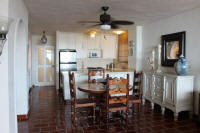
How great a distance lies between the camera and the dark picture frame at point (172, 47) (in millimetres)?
3921

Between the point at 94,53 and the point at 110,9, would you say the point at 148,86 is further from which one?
the point at 94,53

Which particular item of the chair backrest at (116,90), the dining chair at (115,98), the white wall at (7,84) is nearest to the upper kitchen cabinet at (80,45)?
the dining chair at (115,98)

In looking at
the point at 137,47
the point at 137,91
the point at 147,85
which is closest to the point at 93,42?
the point at 137,47

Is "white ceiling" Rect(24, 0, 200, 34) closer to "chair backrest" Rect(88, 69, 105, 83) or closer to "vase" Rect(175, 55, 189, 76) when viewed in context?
"vase" Rect(175, 55, 189, 76)

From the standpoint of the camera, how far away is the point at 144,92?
480cm

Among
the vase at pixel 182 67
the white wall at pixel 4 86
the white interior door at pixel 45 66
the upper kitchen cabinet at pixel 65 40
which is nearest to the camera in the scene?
the white wall at pixel 4 86

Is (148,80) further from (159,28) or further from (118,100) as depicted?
(118,100)

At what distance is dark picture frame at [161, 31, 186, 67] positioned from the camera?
392cm

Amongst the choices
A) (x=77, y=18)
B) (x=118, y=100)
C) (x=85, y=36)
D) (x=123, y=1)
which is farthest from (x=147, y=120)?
(x=85, y=36)

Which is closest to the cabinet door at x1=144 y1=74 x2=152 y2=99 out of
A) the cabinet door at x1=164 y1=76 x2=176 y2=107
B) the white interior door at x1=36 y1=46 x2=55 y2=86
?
the cabinet door at x1=164 y1=76 x2=176 y2=107

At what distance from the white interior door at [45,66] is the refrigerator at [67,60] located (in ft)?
4.44

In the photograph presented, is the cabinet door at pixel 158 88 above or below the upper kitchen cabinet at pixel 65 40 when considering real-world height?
below

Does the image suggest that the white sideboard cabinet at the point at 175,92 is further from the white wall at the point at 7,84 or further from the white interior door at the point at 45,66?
the white interior door at the point at 45,66

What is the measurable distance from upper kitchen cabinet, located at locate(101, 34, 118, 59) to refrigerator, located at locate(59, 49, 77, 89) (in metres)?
1.41
